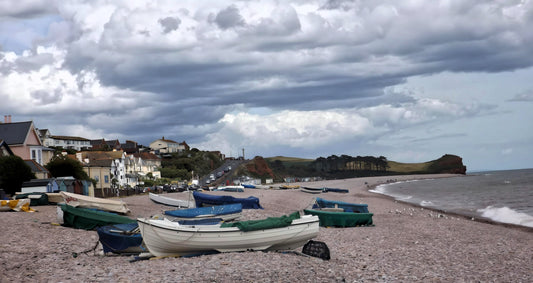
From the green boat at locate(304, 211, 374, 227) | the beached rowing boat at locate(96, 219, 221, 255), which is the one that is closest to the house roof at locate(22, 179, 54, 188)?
the green boat at locate(304, 211, 374, 227)

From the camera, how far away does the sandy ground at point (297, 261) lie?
1520 cm

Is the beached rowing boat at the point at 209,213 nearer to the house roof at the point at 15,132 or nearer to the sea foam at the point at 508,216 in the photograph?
the sea foam at the point at 508,216

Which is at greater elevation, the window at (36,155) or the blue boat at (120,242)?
the window at (36,155)

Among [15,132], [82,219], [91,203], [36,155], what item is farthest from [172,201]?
[15,132]

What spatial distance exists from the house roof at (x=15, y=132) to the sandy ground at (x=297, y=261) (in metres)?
35.3

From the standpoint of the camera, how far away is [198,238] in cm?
1845

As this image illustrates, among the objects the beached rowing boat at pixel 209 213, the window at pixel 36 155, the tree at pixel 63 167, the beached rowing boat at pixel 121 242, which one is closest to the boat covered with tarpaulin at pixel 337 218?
the beached rowing boat at pixel 209 213

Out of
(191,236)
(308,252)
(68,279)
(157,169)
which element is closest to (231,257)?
(191,236)

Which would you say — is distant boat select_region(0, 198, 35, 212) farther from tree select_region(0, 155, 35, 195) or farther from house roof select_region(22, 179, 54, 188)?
tree select_region(0, 155, 35, 195)

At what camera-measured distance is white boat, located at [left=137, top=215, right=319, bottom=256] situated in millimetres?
18422

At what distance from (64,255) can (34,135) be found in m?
49.0

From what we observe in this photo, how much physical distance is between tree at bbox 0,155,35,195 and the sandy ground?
874 inches

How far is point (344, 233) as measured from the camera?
28.6m

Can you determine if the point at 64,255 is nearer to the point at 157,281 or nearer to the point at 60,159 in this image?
the point at 157,281
